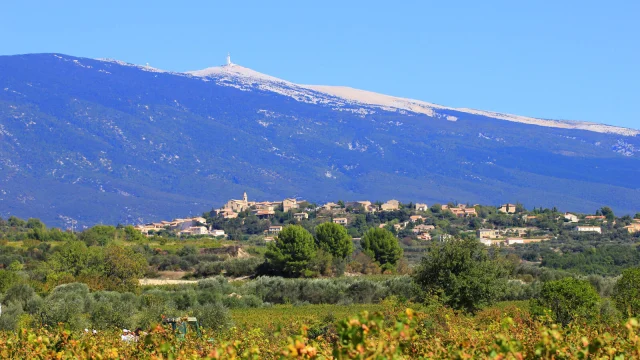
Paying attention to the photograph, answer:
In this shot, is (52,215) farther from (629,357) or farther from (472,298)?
(629,357)

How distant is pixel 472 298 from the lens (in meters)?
28.8

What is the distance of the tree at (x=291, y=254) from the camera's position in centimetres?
5306

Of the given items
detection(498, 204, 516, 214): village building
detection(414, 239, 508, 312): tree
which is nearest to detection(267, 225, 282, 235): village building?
detection(498, 204, 516, 214): village building

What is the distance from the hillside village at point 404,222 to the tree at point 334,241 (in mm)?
21035

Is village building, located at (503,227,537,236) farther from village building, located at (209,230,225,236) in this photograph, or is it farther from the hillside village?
village building, located at (209,230,225,236)

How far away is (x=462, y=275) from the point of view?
Result: 28891 mm

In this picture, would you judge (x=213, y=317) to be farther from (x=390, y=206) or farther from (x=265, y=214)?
(x=390, y=206)

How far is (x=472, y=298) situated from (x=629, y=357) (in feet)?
69.2

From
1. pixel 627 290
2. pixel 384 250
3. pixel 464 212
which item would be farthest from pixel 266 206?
pixel 627 290

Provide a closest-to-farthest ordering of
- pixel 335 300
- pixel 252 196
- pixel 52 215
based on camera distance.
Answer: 1. pixel 335 300
2. pixel 52 215
3. pixel 252 196

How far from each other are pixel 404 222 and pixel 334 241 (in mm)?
40746

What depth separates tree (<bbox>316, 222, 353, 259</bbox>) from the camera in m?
57.8

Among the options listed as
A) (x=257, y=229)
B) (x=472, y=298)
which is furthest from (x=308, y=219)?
(x=472, y=298)

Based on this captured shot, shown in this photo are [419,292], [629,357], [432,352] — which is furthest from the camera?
[419,292]
